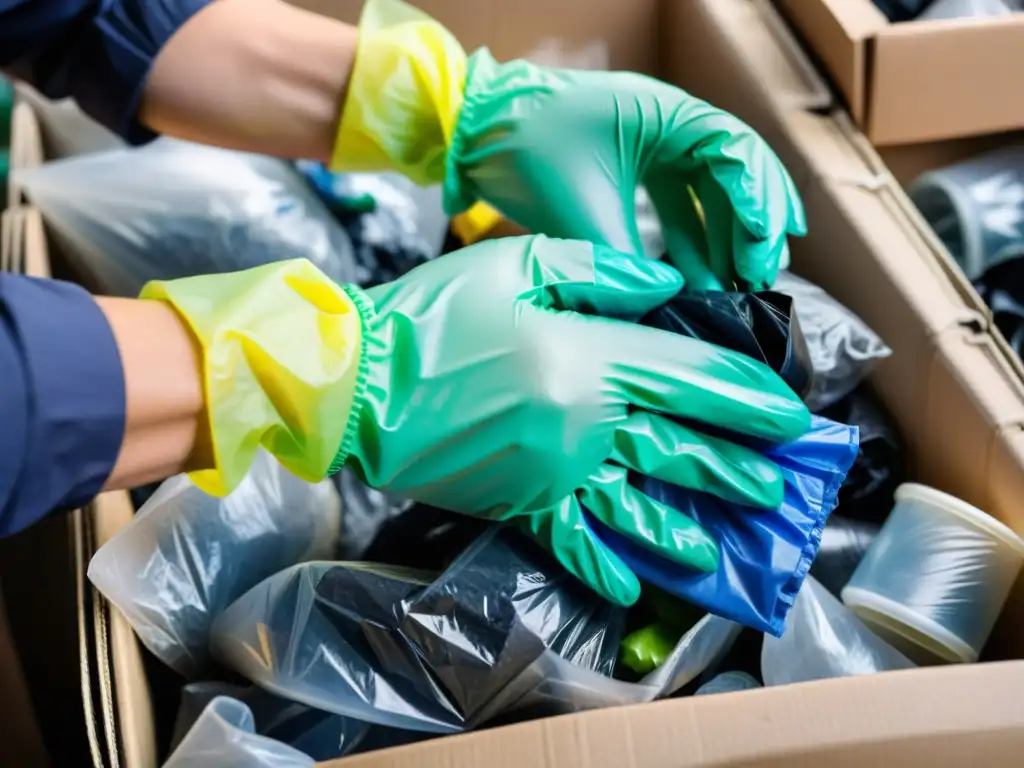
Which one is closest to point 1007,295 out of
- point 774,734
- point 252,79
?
point 774,734

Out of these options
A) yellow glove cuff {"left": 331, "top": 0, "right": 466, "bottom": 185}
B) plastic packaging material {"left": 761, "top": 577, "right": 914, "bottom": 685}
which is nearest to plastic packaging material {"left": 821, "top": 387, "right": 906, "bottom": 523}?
plastic packaging material {"left": 761, "top": 577, "right": 914, "bottom": 685}

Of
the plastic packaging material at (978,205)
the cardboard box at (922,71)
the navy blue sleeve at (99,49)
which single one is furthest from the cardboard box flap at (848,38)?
→ the navy blue sleeve at (99,49)

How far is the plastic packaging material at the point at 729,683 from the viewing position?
1.86 ft

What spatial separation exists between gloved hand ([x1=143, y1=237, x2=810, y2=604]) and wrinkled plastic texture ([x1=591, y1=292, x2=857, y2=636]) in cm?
1

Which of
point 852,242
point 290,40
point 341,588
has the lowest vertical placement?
point 341,588

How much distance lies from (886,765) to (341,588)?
0.98 feet

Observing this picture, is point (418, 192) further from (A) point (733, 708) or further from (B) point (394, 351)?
(A) point (733, 708)

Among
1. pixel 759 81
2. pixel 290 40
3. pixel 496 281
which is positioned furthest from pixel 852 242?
pixel 290 40

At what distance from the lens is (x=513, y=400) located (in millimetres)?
501

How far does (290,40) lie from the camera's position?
665 millimetres

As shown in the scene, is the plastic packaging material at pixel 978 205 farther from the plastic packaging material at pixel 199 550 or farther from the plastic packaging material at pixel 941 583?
the plastic packaging material at pixel 199 550

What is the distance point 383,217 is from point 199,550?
41 centimetres

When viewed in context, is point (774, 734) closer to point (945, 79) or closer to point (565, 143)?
point (565, 143)

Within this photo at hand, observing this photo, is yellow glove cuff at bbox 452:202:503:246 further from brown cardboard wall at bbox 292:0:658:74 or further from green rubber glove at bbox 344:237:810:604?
green rubber glove at bbox 344:237:810:604
